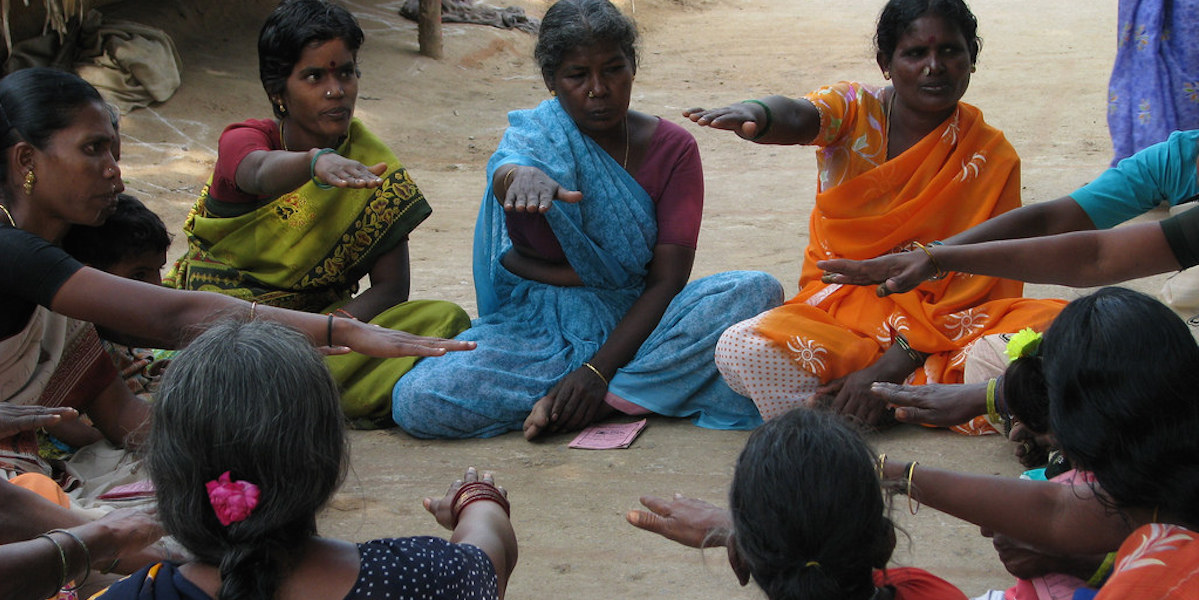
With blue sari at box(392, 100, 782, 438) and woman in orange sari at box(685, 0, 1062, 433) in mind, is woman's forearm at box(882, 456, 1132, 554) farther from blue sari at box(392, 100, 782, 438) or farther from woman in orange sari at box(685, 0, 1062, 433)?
blue sari at box(392, 100, 782, 438)

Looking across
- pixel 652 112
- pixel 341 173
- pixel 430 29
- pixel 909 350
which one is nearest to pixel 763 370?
pixel 909 350

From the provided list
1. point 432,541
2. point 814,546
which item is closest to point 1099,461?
point 814,546

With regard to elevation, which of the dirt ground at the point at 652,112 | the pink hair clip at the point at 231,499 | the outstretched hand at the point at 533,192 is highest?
the pink hair clip at the point at 231,499

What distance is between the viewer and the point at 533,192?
3.68 metres

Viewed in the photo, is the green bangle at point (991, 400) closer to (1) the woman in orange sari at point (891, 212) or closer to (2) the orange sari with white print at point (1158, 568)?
(1) the woman in orange sari at point (891, 212)

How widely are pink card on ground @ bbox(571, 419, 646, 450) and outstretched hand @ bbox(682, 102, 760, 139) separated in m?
1.11

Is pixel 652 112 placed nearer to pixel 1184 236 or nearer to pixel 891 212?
pixel 891 212

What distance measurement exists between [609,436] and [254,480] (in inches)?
89.9

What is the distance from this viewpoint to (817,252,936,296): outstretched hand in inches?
127

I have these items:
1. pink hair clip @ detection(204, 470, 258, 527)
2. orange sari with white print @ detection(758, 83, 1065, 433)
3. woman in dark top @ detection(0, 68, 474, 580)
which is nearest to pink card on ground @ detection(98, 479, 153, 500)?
woman in dark top @ detection(0, 68, 474, 580)

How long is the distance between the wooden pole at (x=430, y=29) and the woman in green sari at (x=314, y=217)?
7734mm

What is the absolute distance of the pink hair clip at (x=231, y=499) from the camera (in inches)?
68.6

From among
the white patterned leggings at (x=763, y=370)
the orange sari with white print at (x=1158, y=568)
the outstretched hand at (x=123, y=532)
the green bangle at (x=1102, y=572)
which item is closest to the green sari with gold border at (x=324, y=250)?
the white patterned leggings at (x=763, y=370)

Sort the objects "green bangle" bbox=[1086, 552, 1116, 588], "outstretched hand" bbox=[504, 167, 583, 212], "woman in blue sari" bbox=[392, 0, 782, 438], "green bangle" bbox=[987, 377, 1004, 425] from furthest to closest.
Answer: "woman in blue sari" bbox=[392, 0, 782, 438], "outstretched hand" bbox=[504, 167, 583, 212], "green bangle" bbox=[987, 377, 1004, 425], "green bangle" bbox=[1086, 552, 1116, 588]
